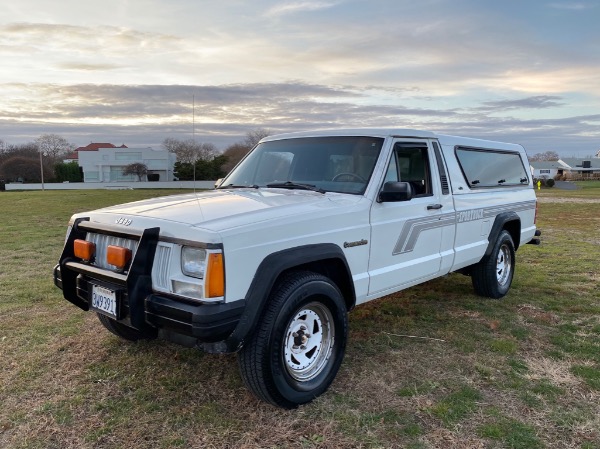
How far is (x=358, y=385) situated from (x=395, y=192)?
1.56m

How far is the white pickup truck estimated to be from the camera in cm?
305

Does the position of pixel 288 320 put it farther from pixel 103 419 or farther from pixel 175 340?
pixel 103 419

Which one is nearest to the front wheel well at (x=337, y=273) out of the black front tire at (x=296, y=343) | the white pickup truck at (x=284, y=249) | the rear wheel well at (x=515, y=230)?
the white pickup truck at (x=284, y=249)

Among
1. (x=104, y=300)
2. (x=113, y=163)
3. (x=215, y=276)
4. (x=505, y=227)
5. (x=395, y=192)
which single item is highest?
(x=113, y=163)

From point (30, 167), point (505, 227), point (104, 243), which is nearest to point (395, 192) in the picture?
point (104, 243)

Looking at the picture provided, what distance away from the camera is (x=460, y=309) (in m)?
5.84

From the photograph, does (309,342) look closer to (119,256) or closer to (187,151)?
(119,256)

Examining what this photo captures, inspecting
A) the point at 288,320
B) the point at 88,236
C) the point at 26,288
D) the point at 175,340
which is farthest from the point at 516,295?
the point at 26,288

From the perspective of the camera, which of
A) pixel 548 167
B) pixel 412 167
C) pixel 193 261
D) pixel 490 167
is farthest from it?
pixel 548 167

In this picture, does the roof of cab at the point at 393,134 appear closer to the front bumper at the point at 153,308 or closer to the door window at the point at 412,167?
the door window at the point at 412,167

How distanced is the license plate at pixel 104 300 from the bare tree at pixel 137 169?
2458 inches

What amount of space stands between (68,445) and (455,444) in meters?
2.42

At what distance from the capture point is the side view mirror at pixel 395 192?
3.96 meters

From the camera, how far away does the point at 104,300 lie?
3.40 metres
